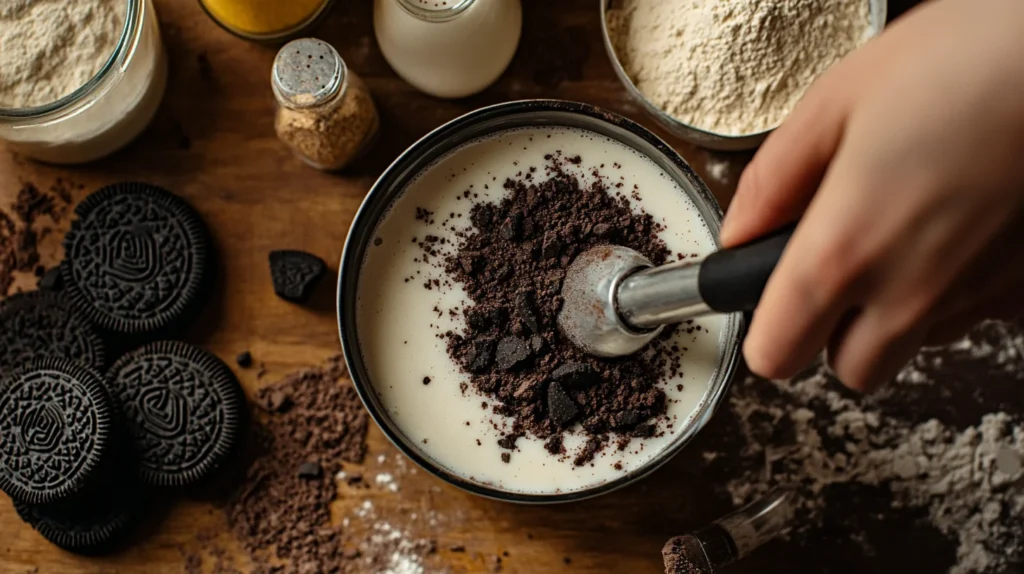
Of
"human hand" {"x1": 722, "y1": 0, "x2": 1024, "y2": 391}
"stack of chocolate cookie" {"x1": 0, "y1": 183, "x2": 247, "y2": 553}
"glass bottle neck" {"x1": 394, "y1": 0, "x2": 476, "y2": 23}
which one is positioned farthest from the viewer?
"stack of chocolate cookie" {"x1": 0, "y1": 183, "x2": 247, "y2": 553}

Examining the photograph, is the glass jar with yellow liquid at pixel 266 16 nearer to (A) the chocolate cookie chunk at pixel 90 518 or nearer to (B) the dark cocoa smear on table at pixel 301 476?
(B) the dark cocoa smear on table at pixel 301 476

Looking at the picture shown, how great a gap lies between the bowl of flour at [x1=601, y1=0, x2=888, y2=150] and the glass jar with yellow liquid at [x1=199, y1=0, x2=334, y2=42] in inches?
15.8

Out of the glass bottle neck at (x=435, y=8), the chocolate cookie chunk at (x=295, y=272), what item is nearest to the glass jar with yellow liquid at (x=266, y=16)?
the glass bottle neck at (x=435, y=8)

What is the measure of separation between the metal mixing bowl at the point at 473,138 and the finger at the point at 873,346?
10.7 inches

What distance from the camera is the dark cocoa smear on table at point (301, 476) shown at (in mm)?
1185

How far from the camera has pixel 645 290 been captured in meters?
0.90

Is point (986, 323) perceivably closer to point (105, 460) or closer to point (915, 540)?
point (915, 540)

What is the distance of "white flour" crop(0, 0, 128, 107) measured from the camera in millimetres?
1082

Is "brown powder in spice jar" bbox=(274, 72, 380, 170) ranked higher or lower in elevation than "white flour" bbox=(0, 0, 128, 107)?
higher

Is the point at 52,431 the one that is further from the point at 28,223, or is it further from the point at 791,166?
the point at 791,166

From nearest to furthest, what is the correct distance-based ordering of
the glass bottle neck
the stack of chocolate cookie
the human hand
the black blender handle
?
the human hand, the black blender handle, the glass bottle neck, the stack of chocolate cookie

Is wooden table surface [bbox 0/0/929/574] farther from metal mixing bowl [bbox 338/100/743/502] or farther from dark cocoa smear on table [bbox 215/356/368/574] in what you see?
metal mixing bowl [bbox 338/100/743/502]

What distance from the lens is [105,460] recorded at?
1133mm

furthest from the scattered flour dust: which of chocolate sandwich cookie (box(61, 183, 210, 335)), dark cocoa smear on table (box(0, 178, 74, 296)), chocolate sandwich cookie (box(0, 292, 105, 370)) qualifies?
dark cocoa smear on table (box(0, 178, 74, 296))
